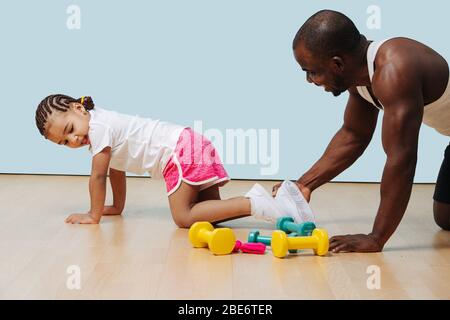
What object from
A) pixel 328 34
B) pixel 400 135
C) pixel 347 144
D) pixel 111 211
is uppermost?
pixel 328 34

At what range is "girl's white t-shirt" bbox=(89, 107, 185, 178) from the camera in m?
2.24

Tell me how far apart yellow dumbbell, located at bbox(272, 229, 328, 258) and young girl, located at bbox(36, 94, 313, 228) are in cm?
27

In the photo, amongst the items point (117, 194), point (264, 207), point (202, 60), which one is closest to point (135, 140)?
point (117, 194)

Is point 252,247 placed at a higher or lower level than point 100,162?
lower

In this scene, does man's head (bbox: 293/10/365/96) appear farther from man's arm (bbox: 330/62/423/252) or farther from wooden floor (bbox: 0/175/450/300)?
wooden floor (bbox: 0/175/450/300)

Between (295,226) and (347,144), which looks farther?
(347,144)

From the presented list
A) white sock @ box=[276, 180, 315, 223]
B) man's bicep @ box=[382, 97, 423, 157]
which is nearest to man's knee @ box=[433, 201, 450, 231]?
white sock @ box=[276, 180, 315, 223]

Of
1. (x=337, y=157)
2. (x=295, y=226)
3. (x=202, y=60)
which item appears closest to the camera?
(x=295, y=226)

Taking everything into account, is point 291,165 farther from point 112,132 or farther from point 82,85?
point 112,132

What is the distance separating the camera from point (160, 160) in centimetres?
228

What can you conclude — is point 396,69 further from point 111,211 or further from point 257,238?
point 111,211

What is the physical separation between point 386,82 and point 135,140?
747 mm

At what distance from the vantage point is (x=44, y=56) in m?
3.25
